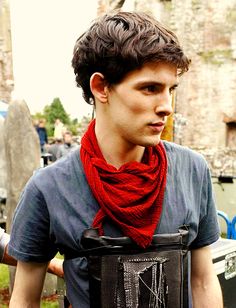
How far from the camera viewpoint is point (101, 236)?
57.1 inches

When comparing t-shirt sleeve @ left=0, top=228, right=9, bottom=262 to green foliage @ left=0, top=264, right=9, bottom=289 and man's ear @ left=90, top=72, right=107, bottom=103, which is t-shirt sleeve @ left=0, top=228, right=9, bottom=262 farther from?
green foliage @ left=0, top=264, right=9, bottom=289

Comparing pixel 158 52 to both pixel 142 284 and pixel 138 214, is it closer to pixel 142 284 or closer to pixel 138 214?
pixel 138 214

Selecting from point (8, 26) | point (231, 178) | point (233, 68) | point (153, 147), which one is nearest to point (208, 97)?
point (233, 68)

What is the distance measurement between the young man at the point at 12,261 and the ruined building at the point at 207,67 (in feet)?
57.6

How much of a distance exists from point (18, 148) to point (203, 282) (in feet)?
11.0

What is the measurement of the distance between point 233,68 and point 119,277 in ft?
62.2

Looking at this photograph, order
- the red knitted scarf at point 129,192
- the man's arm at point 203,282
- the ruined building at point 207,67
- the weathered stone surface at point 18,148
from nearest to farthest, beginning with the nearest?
the red knitted scarf at point 129,192 → the man's arm at point 203,282 → the weathered stone surface at point 18,148 → the ruined building at point 207,67

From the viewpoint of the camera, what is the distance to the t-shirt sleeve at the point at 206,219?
1.64 meters

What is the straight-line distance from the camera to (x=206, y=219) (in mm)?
1653

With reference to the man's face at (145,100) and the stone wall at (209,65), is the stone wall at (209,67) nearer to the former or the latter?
the stone wall at (209,65)

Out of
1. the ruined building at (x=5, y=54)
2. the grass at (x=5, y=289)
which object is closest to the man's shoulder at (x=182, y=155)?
the grass at (x=5, y=289)

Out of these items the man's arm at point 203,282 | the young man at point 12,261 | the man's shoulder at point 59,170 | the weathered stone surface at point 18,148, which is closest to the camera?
the man's shoulder at point 59,170

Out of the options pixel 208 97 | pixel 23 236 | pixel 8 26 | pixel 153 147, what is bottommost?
pixel 23 236

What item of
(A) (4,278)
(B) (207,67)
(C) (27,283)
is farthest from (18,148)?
(B) (207,67)
